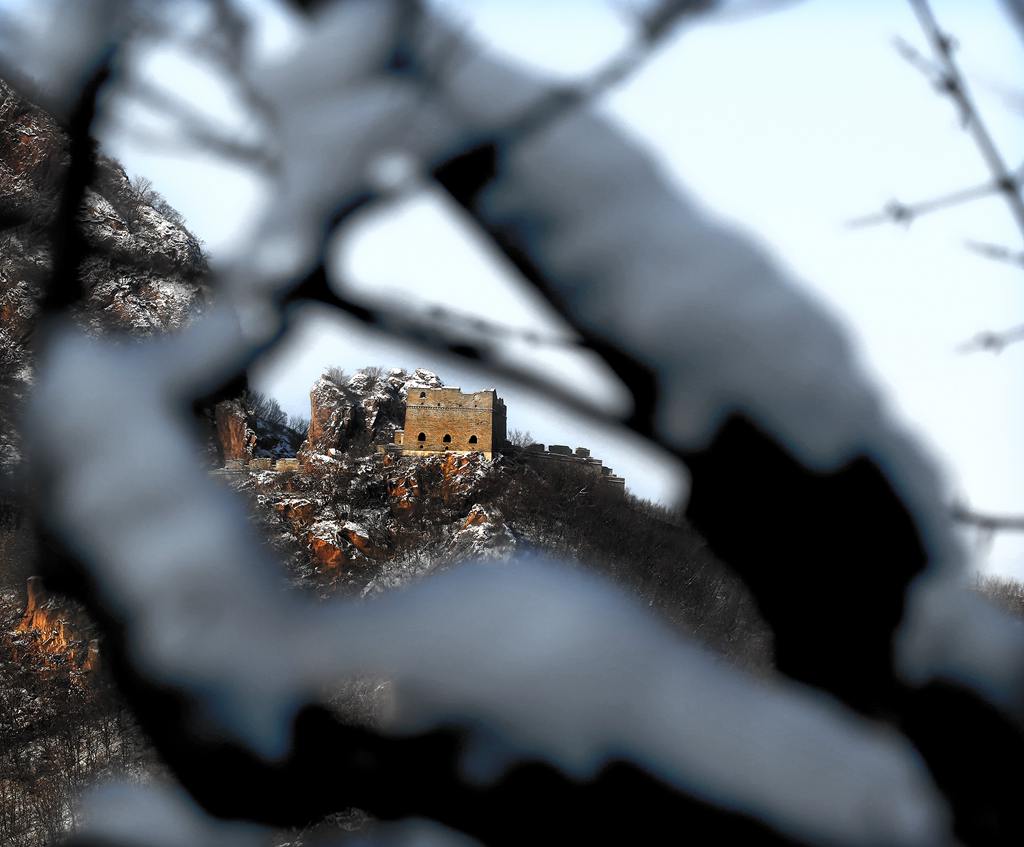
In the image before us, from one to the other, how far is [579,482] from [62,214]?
475 cm

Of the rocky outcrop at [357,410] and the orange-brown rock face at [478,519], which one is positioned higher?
the orange-brown rock face at [478,519]

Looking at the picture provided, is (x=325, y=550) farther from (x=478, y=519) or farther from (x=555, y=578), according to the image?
(x=555, y=578)

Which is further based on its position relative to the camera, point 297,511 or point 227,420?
point 297,511

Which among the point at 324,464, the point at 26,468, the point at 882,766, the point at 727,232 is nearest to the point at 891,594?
the point at 882,766

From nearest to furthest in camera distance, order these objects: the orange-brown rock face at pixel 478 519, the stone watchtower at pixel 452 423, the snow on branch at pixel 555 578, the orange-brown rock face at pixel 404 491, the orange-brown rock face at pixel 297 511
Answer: the snow on branch at pixel 555 578, the orange-brown rock face at pixel 478 519, the orange-brown rock face at pixel 297 511, the orange-brown rock face at pixel 404 491, the stone watchtower at pixel 452 423

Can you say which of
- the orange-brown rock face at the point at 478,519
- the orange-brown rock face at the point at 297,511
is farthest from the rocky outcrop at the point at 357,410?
the orange-brown rock face at the point at 478,519

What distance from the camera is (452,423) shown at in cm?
1512

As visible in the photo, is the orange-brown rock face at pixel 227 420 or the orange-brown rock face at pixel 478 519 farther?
the orange-brown rock face at pixel 478 519

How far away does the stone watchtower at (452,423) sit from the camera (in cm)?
1445

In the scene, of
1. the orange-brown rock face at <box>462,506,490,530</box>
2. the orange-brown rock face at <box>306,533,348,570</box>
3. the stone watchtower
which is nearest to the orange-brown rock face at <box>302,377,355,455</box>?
the stone watchtower

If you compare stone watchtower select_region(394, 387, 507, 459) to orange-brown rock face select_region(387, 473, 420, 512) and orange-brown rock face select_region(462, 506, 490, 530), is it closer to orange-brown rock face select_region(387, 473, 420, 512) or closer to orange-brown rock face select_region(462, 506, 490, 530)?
orange-brown rock face select_region(387, 473, 420, 512)

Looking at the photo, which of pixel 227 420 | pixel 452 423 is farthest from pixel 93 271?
pixel 452 423

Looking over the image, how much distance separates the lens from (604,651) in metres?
0.40

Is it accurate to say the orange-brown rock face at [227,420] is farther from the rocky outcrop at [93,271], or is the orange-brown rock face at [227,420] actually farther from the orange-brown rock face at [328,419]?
the orange-brown rock face at [328,419]
